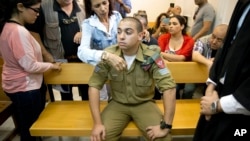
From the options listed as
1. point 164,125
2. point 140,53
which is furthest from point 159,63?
point 164,125

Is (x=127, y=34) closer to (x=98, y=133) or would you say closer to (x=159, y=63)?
(x=159, y=63)

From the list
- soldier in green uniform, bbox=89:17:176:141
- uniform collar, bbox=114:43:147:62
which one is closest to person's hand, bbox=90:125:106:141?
soldier in green uniform, bbox=89:17:176:141

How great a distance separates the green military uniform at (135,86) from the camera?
1.53 meters

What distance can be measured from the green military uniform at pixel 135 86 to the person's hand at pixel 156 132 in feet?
0.18

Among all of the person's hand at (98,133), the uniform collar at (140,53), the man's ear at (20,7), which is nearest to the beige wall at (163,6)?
the uniform collar at (140,53)

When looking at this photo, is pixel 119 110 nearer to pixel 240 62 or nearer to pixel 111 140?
pixel 111 140

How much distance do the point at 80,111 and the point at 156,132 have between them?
0.71 m

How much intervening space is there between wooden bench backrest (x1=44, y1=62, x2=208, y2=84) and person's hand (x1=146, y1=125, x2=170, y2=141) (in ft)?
2.06

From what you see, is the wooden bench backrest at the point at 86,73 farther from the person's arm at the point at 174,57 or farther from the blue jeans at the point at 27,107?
the person's arm at the point at 174,57

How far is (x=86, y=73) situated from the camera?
1.94 metres

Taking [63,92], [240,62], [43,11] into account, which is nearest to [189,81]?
[240,62]

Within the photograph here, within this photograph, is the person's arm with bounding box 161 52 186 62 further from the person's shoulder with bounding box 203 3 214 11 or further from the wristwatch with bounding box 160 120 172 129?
the person's shoulder with bounding box 203 3 214 11

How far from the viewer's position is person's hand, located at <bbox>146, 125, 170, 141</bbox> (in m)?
1.43

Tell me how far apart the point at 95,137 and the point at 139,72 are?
53 cm
